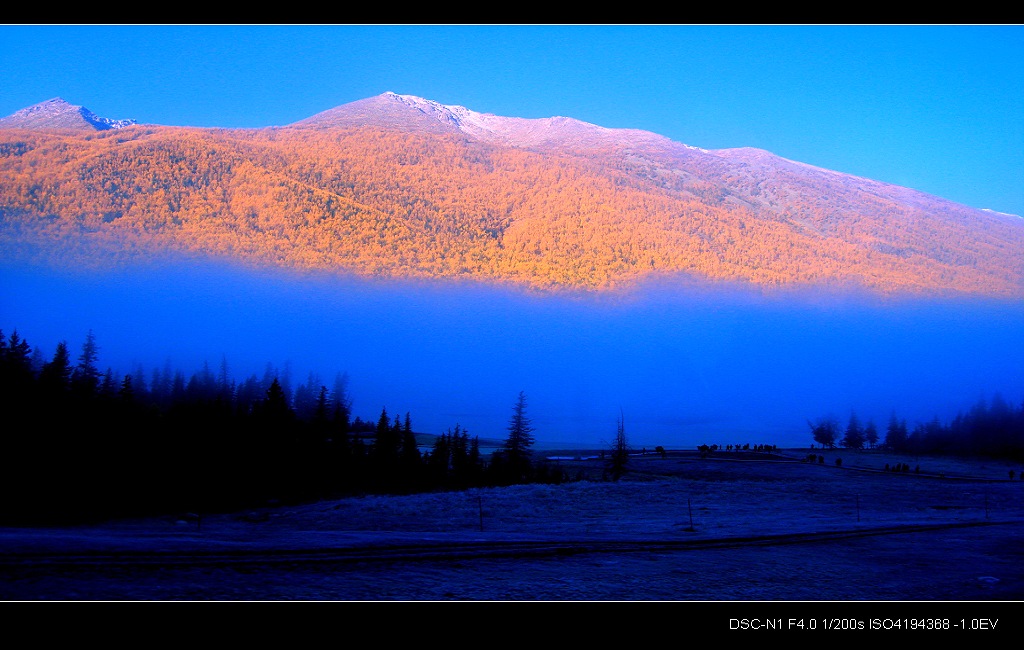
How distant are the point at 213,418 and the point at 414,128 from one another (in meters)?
32.5

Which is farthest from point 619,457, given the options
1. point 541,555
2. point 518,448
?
point 541,555

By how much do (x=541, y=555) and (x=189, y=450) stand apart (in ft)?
84.2

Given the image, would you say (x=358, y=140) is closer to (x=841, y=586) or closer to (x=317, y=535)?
(x=317, y=535)

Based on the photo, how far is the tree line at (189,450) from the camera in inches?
1164

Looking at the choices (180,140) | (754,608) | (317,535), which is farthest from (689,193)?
(754,608)

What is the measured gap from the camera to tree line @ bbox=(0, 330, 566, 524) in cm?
2956

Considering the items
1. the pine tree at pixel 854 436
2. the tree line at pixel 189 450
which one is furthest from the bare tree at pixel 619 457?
the pine tree at pixel 854 436

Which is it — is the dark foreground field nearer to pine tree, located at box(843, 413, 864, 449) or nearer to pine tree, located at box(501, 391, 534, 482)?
pine tree, located at box(501, 391, 534, 482)

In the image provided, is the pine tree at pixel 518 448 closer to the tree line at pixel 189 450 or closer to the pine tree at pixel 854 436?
the tree line at pixel 189 450

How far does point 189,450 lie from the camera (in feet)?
108

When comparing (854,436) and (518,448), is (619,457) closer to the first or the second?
(518,448)

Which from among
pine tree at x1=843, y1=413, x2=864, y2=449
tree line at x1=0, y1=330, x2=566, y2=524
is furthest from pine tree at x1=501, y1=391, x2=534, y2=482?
pine tree at x1=843, y1=413, x2=864, y2=449

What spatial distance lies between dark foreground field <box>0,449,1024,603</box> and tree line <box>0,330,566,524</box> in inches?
222

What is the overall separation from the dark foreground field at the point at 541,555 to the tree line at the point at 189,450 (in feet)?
18.5
